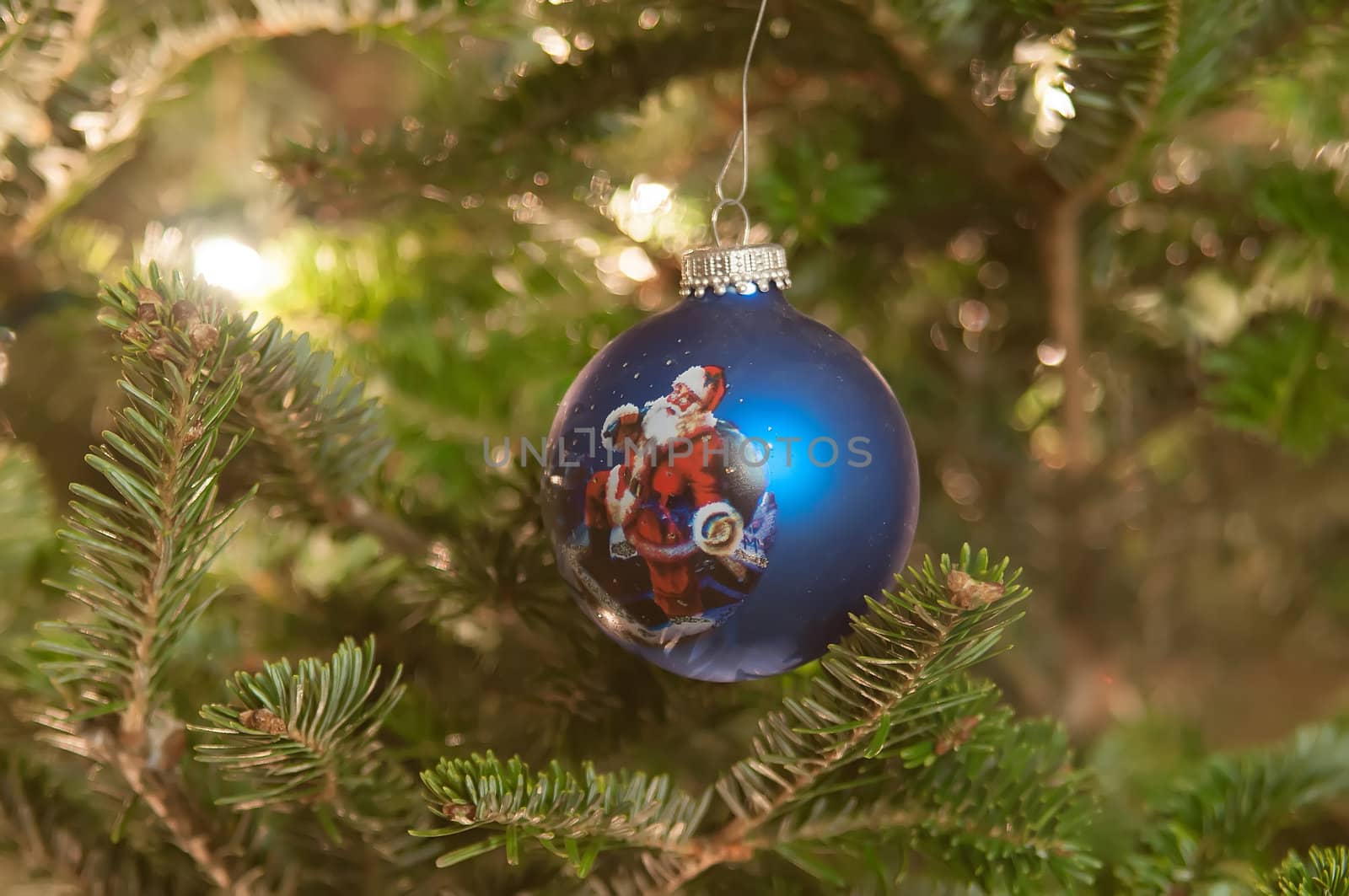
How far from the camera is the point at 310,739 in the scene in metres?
0.43

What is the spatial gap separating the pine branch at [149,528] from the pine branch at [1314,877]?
472mm

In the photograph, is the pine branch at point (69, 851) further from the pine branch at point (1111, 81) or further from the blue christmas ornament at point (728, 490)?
the pine branch at point (1111, 81)

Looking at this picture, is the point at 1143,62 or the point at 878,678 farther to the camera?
the point at 1143,62

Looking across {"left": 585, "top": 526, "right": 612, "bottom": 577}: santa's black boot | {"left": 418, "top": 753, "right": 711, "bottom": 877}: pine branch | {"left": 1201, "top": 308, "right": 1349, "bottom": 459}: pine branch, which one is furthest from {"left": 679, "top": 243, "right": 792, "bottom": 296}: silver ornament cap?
{"left": 1201, "top": 308, "right": 1349, "bottom": 459}: pine branch

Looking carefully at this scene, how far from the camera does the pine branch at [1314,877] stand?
1.42ft

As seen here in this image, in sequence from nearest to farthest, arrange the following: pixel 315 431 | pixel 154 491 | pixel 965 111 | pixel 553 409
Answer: pixel 154 491, pixel 315 431, pixel 965 111, pixel 553 409

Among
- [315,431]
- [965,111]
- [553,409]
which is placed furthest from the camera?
[553,409]

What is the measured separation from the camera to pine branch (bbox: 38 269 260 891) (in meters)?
0.39

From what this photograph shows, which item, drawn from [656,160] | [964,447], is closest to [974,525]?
[964,447]

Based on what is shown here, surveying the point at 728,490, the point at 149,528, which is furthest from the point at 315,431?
the point at 728,490

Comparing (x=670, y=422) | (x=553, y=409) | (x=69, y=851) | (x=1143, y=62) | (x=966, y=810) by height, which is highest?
(x=1143, y=62)

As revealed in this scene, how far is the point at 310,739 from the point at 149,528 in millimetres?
109

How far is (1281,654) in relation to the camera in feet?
3.48

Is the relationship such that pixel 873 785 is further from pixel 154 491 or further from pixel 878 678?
pixel 154 491
